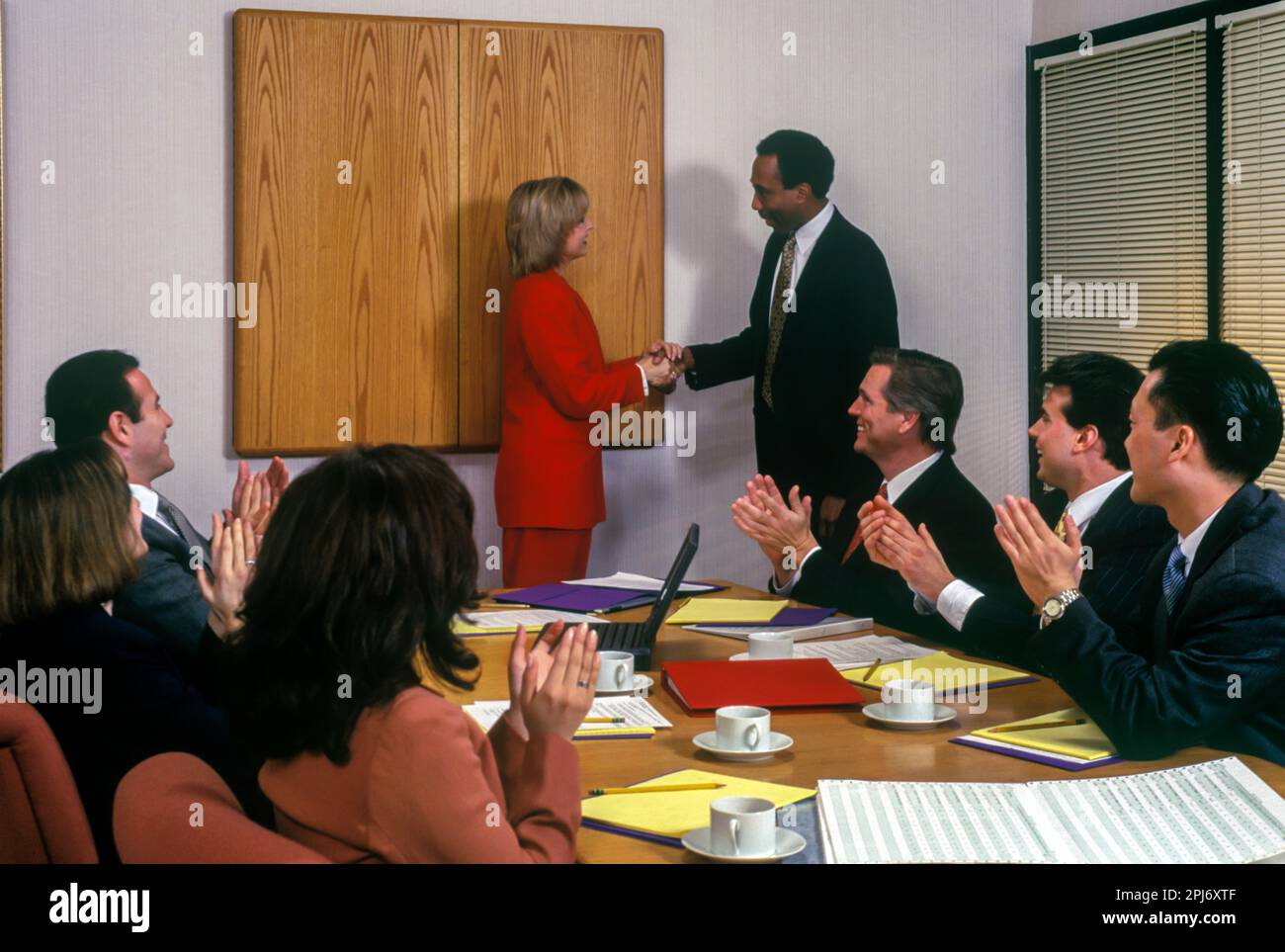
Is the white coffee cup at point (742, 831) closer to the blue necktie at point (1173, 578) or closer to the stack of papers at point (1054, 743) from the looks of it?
the stack of papers at point (1054, 743)

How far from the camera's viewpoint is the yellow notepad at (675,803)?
1.56 m

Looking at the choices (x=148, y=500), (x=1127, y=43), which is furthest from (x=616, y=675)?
(x=1127, y=43)

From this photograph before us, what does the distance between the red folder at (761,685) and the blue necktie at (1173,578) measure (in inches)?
18.3

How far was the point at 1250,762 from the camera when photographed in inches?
69.5

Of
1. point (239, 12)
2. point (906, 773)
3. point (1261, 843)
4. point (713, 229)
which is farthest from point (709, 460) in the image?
point (1261, 843)

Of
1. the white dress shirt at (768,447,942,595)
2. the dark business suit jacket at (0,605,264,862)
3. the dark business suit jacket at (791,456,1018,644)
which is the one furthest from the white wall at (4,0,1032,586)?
the dark business suit jacket at (0,605,264,862)

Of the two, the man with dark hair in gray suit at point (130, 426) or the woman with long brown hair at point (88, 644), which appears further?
the man with dark hair in gray suit at point (130, 426)

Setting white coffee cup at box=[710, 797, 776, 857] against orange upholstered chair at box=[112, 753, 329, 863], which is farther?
white coffee cup at box=[710, 797, 776, 857]

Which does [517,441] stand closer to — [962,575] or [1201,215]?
[962,575]

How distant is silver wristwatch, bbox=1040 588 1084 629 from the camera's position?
6.25ft

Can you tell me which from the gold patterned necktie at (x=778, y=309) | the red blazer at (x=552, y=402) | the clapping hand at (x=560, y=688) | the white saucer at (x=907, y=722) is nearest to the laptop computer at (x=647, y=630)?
the white saucer at (x=907, y=722)

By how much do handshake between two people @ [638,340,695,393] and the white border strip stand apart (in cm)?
168

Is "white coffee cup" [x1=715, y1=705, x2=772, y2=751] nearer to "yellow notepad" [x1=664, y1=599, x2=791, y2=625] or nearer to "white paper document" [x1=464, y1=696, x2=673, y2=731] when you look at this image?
"white paper document" [x1=464, y1=696, x2=673, y2=731]
